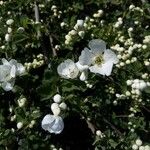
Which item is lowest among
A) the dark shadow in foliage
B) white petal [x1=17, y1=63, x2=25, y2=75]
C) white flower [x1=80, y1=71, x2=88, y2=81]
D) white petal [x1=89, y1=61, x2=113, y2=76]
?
the dark shadow in foliage

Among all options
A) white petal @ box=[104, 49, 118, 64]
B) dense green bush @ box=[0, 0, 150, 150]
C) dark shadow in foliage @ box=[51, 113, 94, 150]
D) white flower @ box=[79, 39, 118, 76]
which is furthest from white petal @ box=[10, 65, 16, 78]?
dark shadow in foliage @ box=[51, 113, 94, 150]

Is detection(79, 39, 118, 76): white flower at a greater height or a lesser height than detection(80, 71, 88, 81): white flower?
greater

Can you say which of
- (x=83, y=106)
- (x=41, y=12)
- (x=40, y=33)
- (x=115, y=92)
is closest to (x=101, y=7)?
(x=41, y=12)

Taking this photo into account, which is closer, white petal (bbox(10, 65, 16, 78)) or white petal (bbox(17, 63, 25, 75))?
white petal (bbox(10, 65, 16, 78))

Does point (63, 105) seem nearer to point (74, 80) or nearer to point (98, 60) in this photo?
point (74, 80)

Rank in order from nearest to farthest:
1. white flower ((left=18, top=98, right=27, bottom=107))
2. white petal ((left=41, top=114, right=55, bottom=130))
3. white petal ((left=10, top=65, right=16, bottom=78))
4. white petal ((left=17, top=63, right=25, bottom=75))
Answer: white petal ((left=41, top=114, right=55, bottom=130))
white petal ((left=10, top=65, right=16, bottom=78))
white petal ((left=17, top=63, right=25, bottom=75))
white flower ((left=18, top=98, right=27, bottom=107))

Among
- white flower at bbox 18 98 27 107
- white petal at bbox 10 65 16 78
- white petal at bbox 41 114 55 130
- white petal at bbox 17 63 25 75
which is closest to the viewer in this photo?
white petal at bbox 41 114 55 130

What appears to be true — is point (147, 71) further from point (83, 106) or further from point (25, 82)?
point (25, 82)

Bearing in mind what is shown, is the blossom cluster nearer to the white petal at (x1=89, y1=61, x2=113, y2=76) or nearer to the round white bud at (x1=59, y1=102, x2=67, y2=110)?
the white petal at (x1=89, y1=61, x2=113, y2=76)

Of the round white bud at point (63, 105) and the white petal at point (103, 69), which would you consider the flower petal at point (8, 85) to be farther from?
the white petal at point (103, 69)
